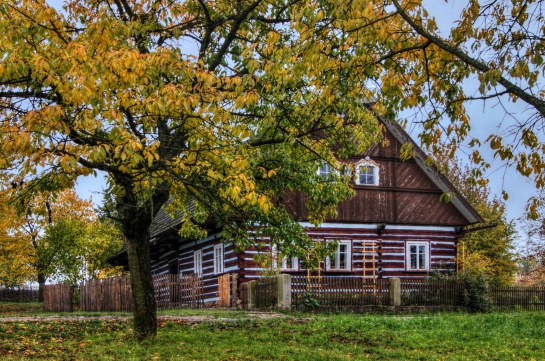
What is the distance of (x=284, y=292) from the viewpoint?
67.8ft

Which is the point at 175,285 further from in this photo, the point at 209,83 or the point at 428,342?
the point at 209,83

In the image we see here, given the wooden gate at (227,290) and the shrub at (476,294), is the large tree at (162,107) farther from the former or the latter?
the shrub at (476,294)

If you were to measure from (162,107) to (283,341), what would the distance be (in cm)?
572

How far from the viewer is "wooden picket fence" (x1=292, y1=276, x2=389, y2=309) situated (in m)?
21.4

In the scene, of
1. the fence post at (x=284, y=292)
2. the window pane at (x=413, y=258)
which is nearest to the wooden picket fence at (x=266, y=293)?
the fence post at (x=284, y=292)

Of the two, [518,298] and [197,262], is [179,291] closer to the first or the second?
[197,262]

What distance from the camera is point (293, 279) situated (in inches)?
857

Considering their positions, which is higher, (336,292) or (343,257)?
(343,257)

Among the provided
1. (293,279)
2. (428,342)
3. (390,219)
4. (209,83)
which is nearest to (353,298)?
(293,279)

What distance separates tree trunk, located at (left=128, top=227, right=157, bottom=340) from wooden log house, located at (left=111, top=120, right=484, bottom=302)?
1349 cm

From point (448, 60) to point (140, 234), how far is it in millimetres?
6559

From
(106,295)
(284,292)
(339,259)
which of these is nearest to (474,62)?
(284,292)

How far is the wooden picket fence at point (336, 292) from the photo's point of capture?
21.4 m

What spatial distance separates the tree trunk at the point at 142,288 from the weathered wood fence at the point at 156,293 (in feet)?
42.2
